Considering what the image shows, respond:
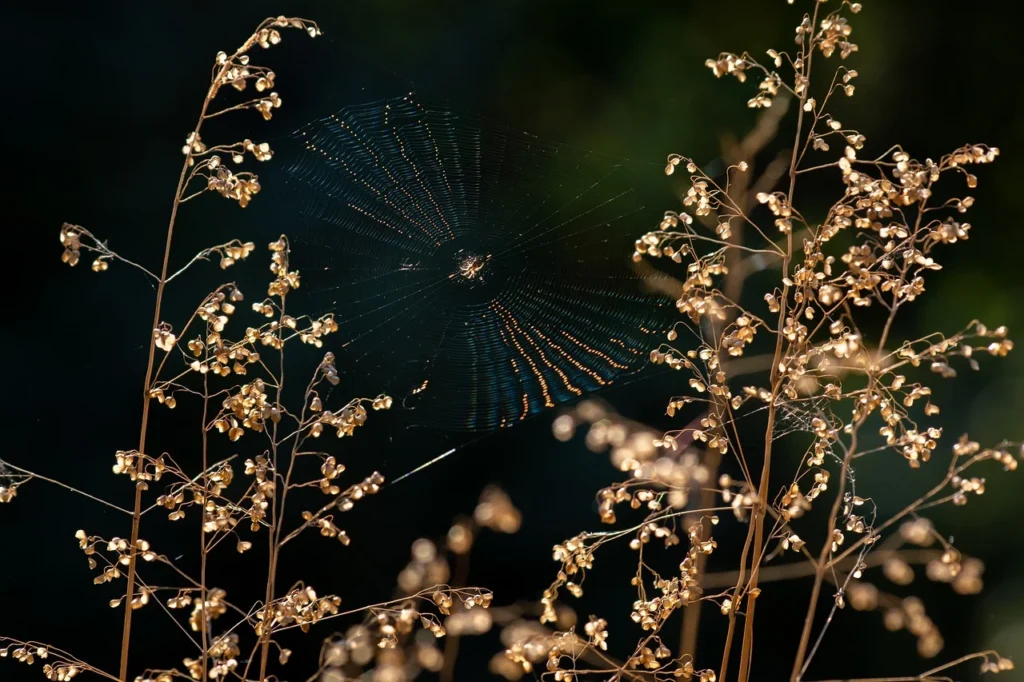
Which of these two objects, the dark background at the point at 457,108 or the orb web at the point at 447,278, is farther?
the dark background at the point at 457,108

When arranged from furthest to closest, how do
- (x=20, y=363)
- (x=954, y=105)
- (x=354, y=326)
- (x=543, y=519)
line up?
(x=954, y=105)
(x=543, y=519)
(x=20, y=363)
(x=354, y=326)

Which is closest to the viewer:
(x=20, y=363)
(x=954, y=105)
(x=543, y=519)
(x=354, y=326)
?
(x=354, y=326)

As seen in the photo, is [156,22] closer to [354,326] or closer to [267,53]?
[267,53]

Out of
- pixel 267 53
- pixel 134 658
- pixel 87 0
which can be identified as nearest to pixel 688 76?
pixel 267 53

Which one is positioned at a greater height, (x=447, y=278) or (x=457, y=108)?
(x=457, y=108)

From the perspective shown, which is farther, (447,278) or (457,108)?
(457,108)
